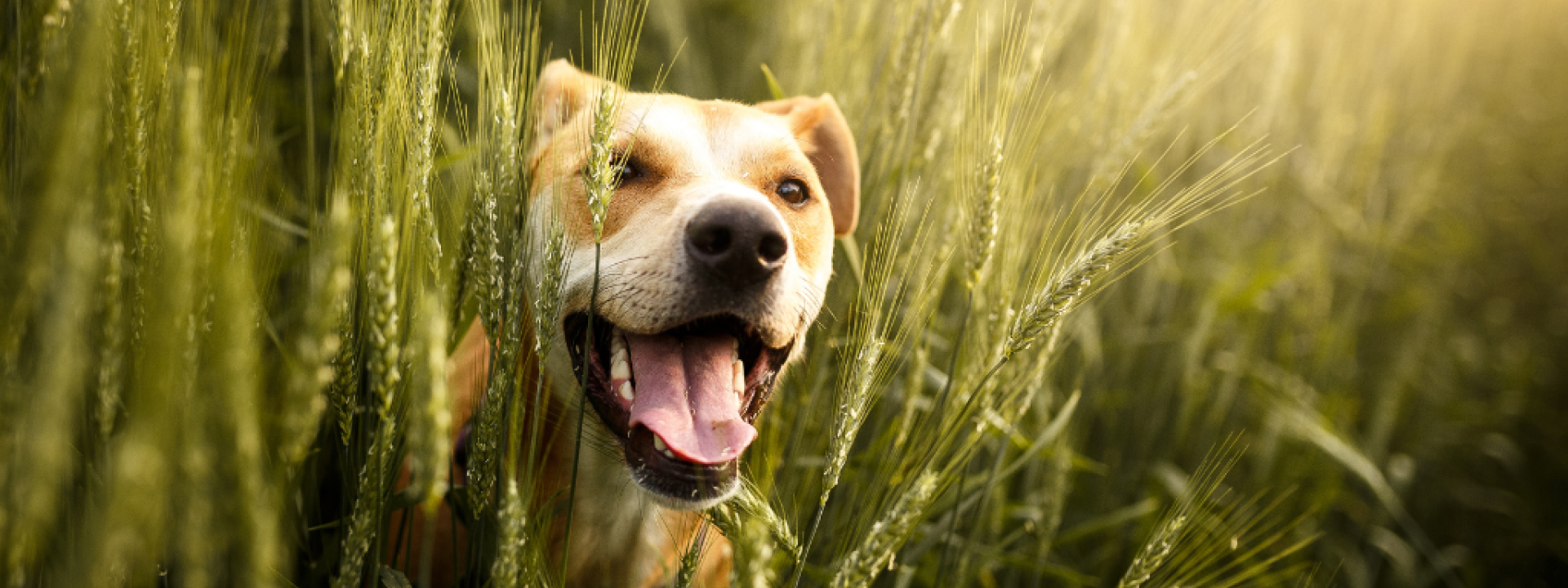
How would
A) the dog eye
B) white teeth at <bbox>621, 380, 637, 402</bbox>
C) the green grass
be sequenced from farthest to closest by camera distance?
the dog eye → white teeth at <bbox>621, 380, 637, 402</bbox> → the green grass

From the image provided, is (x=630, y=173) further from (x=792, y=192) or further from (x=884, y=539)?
(x=884, y=539)

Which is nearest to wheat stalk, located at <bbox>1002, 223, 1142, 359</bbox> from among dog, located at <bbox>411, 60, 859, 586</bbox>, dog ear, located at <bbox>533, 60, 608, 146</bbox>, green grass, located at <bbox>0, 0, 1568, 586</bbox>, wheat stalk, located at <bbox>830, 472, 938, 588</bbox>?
green grass, located at <bbox>0, 0, 1568, 586</bbox>

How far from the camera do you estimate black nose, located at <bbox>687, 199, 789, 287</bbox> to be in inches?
61.7

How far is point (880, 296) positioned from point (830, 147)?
1078 mm

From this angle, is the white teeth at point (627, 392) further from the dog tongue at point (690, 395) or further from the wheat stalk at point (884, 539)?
the wheat stalk at point (884, 539)

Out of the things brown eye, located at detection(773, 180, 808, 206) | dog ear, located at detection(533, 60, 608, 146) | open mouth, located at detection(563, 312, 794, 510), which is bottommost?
open mouth, located at detection(563, 312, 794, 510)

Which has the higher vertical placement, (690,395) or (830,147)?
(830,147)

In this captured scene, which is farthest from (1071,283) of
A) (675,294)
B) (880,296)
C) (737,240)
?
(675,294)

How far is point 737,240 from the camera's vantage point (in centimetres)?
159

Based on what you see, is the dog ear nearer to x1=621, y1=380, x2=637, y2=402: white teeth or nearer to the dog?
the dog

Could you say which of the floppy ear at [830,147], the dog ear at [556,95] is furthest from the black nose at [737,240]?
the dog ear at [556,95]

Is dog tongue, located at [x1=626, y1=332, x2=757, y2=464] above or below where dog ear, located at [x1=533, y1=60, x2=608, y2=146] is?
below

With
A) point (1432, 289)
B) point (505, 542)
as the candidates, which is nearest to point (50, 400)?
point (505, 542)

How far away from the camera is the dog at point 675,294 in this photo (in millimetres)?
1580
